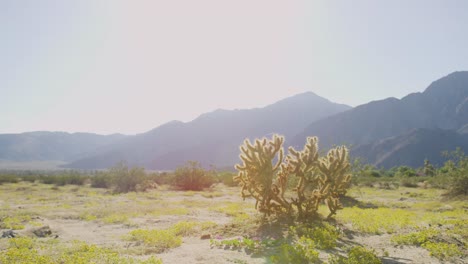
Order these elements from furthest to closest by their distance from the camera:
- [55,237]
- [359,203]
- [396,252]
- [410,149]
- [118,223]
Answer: [410,149], [359,203], [118,223], [55,237], [396,252]

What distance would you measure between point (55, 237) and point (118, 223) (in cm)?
340

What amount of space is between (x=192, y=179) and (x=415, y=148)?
111806 mm

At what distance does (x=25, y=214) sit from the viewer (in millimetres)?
16297

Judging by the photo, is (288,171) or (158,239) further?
(288,171)

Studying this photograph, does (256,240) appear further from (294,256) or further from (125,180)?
(125,180)

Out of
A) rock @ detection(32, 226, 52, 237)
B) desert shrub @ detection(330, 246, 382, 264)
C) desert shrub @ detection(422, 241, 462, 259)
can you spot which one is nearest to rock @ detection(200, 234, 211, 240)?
desert shrub @ detection(330, 246, 382, 264)

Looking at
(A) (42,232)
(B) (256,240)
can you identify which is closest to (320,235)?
(B) (256,240)

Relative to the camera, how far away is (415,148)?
125 m

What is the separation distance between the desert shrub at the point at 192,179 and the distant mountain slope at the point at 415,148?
310 feet

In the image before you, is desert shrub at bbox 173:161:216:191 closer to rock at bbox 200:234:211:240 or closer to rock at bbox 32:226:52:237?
rock at bbox 32:226:52:237

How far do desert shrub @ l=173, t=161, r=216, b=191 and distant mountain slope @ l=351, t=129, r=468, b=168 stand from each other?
94537 millimetres

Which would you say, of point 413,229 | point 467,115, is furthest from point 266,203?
point 467,115

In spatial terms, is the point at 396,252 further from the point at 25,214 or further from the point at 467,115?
the point at 467,115

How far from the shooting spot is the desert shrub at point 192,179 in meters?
40.9
